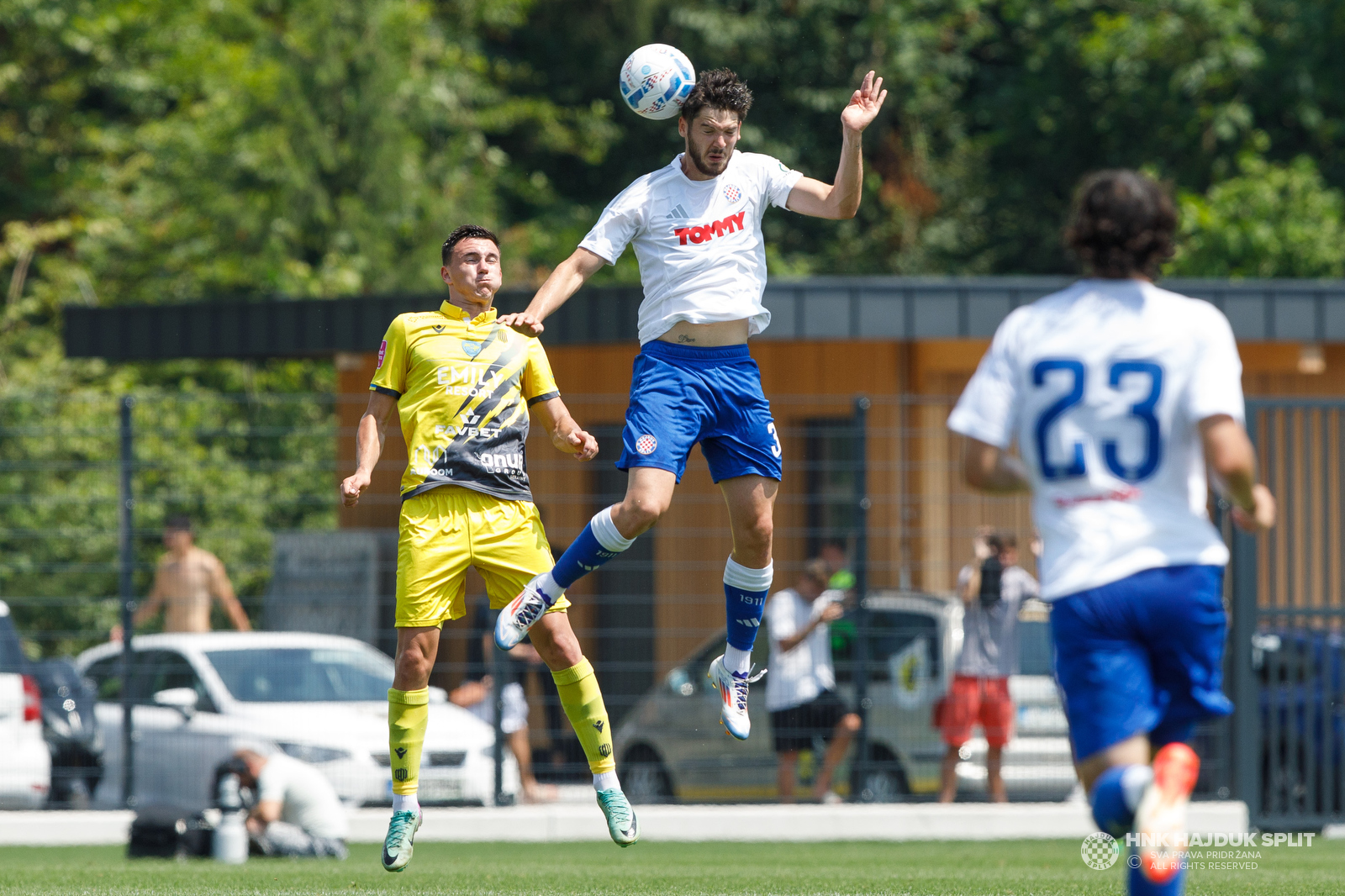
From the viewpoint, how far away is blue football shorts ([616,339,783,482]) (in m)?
6.30

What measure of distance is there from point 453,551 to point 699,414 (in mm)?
1059

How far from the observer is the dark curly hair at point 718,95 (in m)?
6.30

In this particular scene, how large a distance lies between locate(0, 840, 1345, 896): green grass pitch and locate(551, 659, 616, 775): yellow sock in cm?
50

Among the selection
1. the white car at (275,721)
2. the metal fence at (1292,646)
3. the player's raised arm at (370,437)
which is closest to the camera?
the player's raised arm at (370,437)

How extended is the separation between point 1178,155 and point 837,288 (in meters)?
13.9

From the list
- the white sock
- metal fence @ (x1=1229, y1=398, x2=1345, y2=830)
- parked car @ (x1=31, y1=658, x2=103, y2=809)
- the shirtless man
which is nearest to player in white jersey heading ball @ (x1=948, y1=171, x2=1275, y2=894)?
the white sock

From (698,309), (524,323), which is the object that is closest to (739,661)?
(698,309)

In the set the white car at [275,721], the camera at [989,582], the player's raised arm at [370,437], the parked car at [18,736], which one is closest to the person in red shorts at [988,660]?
the camera at [989,582]

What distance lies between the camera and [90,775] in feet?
36.8

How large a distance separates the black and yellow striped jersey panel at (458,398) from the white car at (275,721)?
205 inches

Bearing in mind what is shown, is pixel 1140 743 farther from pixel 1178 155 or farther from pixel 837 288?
pixel 1178 155

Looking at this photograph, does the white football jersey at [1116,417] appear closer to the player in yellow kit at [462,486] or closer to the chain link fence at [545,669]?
the player in yellow kit at [462,486]

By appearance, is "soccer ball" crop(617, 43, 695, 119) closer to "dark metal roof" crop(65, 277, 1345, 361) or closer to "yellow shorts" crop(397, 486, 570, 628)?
"yellow shorts" crop(397, 486, 570, 628)

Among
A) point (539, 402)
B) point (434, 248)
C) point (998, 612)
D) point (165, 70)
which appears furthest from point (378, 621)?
point (165, 70)
